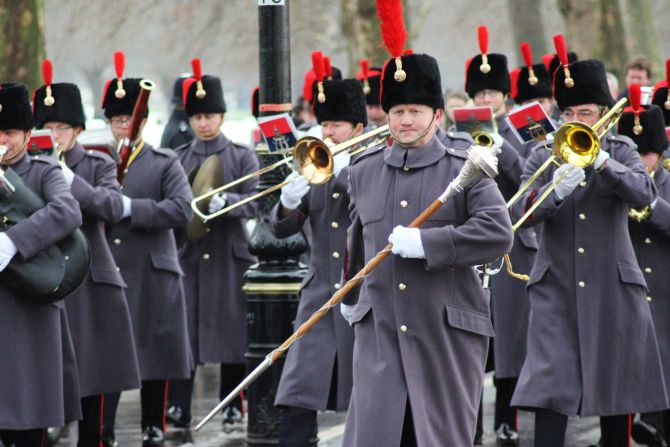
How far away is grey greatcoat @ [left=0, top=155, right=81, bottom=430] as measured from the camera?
8.68 metres

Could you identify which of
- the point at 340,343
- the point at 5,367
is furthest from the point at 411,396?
the point at 5,367

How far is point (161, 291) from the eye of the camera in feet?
36.1

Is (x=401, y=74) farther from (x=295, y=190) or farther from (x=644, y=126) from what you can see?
(x=644, y=126)

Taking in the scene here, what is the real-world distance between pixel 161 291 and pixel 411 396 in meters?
4.11

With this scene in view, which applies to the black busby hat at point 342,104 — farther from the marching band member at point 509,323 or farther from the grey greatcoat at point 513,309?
the grey greatcoat at point 513,309

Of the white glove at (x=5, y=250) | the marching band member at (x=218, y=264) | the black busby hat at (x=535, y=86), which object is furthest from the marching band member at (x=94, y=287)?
the black busby hat at (x=535, y=86)

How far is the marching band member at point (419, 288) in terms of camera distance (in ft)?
23.5

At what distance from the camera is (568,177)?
8.79 meters

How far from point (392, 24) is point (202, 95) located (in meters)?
4.55

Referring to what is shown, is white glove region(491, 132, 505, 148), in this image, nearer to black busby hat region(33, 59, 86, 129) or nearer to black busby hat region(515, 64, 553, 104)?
black busby hat region(515, 64, 553, 104)

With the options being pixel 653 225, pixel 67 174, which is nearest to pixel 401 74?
pixel 653 225

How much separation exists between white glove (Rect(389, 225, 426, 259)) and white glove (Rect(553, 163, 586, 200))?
6.22 feet

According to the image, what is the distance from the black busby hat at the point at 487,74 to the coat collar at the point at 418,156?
3952mm

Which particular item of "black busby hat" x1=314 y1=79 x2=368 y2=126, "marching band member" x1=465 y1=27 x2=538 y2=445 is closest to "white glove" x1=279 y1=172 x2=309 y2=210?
"black busby hat" x1=314 y1=79 x2=368 y2=126
